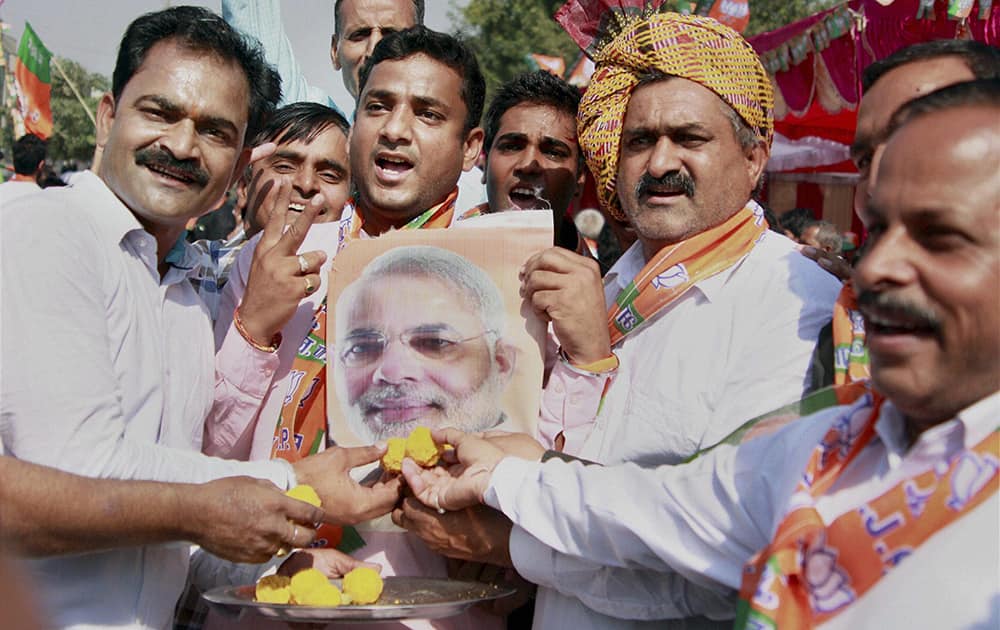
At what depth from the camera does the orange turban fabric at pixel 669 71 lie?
3.08 meters

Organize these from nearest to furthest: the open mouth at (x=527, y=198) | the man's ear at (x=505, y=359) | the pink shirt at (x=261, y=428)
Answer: the man's ear at (x=505, y=359) < the pink shirt at (x=261, y=428) < the open mouth at (x=527, y=198)

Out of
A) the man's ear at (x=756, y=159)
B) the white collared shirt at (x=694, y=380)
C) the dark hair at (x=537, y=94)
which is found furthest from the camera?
the dark hair at (x=537, y=94)

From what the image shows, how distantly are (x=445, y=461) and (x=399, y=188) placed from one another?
958 mm

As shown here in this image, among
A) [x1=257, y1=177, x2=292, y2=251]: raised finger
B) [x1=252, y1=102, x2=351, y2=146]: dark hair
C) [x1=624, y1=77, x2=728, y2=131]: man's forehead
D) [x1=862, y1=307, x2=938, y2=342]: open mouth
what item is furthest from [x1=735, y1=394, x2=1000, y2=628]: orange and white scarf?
[x1=252, y1=102, x2=351, y2=146]: dark hair

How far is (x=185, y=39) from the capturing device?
2.89m

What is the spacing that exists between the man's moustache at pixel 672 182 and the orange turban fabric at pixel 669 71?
213mm

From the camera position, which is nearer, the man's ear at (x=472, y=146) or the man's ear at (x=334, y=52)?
the man's ear at (x=472, y=146)

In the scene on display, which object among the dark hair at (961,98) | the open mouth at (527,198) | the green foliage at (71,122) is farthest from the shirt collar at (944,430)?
the green foliage at (71,122)

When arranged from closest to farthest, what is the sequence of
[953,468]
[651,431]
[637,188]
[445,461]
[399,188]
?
[953,468]
[651,431]
[445,461]
[637,188]
[399,188]

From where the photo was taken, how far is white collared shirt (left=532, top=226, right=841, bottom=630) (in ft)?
8.38

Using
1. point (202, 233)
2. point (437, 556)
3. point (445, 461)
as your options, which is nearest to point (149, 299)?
point (445, 461)

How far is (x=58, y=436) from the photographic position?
2.34 meters

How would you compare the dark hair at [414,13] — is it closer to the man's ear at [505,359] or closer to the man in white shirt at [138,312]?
the man in white shirt at [138,312]

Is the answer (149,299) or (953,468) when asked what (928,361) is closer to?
(953,468)
